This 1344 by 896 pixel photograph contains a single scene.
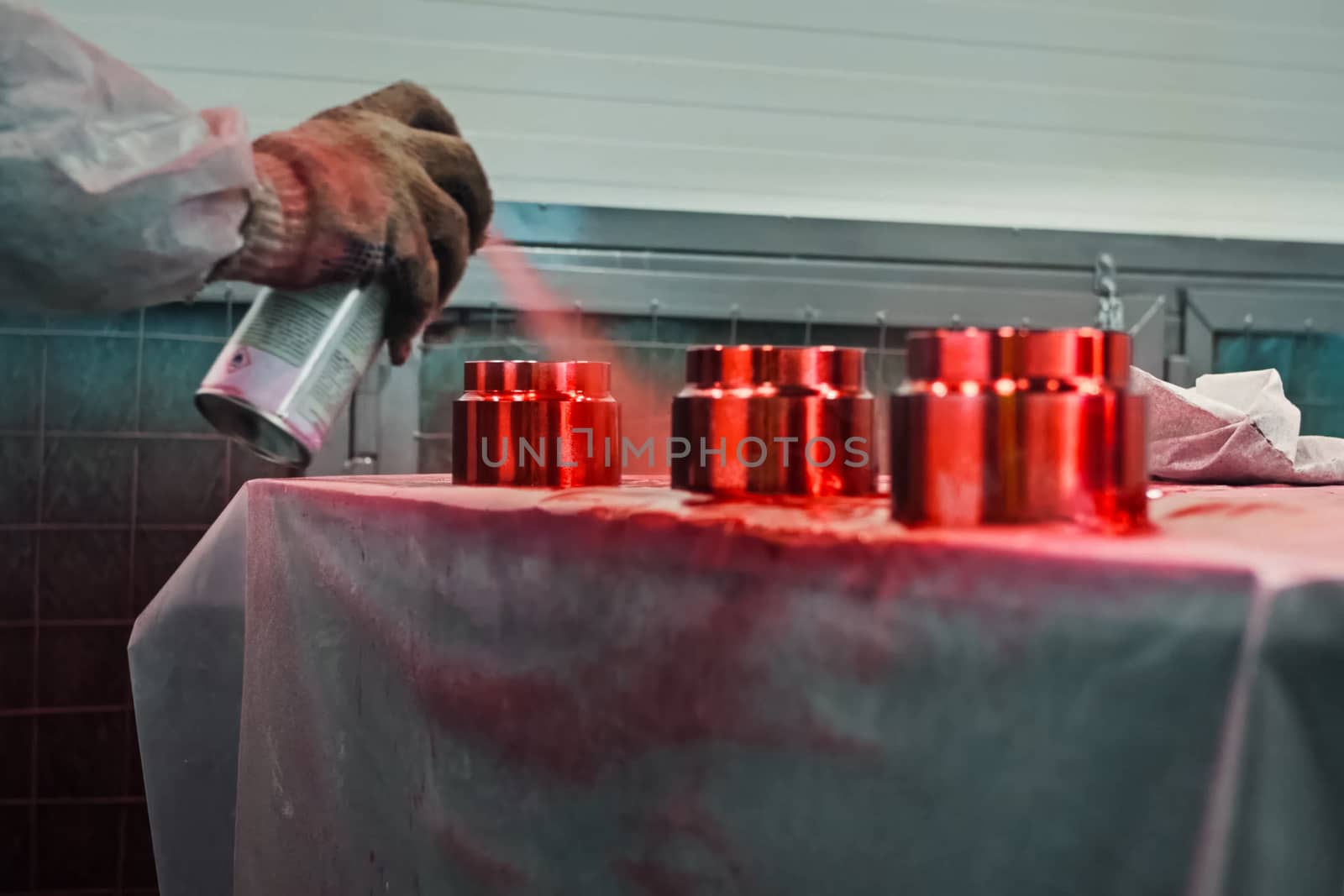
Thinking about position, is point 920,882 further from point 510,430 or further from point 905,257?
point 905,257

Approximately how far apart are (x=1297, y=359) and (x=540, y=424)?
6.49 ft

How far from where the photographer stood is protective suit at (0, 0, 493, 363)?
0.70 meters

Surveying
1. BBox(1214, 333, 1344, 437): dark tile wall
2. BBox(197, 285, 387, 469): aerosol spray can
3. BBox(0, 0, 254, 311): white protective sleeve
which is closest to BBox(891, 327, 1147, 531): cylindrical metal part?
BBox(197, 285, 387, 469): aerosol spray can

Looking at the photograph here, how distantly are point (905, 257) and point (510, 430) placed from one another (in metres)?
1.50

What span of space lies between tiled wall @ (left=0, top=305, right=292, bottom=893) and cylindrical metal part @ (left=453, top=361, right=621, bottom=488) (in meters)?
1.38

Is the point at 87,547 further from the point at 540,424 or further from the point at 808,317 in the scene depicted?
the point at 540,424

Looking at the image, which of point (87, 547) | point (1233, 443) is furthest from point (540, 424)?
point (87, 547)

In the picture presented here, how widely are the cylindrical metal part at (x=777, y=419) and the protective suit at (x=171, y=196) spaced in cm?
38

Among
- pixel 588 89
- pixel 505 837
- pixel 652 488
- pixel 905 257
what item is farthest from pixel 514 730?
pixel 905 257

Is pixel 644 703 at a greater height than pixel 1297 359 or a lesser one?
lesser

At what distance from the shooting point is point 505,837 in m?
0.47

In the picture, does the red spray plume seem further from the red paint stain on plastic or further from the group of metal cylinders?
the red paint stain on plastic

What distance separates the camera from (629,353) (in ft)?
6.20

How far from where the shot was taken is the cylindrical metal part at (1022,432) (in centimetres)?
33
